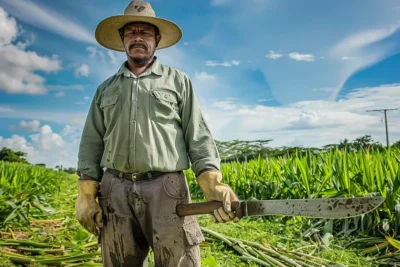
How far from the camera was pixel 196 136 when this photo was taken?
7.50 feet

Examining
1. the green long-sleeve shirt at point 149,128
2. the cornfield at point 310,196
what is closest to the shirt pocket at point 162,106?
the green long-sleeve shirt at point 149,128

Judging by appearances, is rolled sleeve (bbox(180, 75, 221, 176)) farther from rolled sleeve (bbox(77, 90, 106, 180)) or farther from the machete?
rolled sleeve (bbox(77, 90, 106, 180))

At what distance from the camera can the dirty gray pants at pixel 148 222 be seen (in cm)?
218

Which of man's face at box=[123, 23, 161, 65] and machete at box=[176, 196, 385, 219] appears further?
man's face at box=[123, 23, 161, 65]

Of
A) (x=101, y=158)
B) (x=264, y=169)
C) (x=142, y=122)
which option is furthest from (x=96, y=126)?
(x=264, y=169)

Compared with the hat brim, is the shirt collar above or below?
below

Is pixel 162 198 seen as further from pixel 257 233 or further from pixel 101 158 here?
pixel 257 233

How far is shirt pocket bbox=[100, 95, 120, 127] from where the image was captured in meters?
2.29

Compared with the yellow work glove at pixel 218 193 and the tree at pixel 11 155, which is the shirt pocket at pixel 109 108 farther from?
the tree at pixel 11 155

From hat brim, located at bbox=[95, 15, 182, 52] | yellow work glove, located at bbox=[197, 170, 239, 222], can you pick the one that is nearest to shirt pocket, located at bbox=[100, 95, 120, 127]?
hat brim, located at bbox=[95, 15, 182, 52]

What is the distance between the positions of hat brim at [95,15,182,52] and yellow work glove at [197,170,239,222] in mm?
866

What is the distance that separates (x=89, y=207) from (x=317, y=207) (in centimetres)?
123

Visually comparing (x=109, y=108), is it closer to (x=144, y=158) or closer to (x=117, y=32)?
(x=144, y=158)

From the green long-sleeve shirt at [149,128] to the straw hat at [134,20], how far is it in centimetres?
21
